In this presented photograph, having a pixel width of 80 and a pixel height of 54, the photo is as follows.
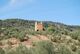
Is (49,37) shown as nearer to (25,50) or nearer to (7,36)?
(7,36)

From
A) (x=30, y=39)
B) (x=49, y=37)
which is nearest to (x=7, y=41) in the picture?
(x=30, y=39)

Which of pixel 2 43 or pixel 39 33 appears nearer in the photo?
pixel 2 43

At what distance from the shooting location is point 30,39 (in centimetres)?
4153

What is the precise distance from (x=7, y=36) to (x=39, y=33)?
5690mm

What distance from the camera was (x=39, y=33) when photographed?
152 feet

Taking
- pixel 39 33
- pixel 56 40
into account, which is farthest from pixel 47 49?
pixel 39 33

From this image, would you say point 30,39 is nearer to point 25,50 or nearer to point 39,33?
point 39,33

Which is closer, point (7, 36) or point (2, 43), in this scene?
point (2, 43)

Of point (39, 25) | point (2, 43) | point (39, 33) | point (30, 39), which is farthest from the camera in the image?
point (39, 25)

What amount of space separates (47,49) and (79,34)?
77.9 ft

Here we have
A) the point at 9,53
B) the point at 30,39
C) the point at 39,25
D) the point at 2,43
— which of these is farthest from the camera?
the point at 39,25

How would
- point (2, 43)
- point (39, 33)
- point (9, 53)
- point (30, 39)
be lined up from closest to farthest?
point (9, 53) < point (2, 43) < point (30, 39) < point (39, 33)

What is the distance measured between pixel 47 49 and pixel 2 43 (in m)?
15.8

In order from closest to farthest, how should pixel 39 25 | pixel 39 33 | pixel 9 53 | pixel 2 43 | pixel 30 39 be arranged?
pixel 9 53 < pixel 2 43 < pixel 30 39 < pixel 39 33 < pixel 39 25
